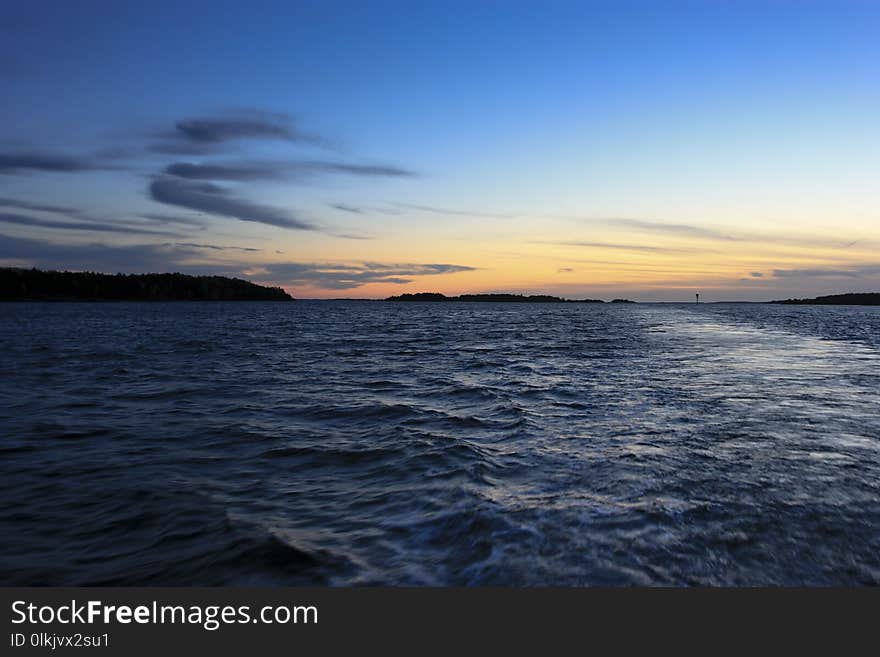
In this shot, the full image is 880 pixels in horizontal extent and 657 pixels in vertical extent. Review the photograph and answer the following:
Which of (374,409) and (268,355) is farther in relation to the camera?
(268,355)

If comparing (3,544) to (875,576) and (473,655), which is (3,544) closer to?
(473,655)

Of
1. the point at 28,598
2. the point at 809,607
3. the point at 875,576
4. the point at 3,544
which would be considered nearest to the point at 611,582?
the point at 809,607

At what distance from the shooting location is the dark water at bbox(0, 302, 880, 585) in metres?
5.82

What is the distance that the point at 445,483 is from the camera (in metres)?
8.63

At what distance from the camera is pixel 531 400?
15.9 meters

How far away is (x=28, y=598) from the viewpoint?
16.1 feet

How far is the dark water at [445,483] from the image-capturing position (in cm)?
582

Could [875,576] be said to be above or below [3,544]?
above

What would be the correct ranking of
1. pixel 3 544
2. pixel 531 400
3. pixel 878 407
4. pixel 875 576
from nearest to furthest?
pixel 875 576
pixel 3 544
pixel 878 407
pixel 531 400

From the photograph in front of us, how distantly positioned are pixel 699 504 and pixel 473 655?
4.38 m

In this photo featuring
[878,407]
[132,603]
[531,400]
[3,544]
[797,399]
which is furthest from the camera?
[531,400]

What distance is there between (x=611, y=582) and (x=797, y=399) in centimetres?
1257

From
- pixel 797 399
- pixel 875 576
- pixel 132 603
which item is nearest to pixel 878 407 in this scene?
pixel 797 399

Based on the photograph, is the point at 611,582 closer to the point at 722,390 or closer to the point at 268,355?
the point at 722,390
